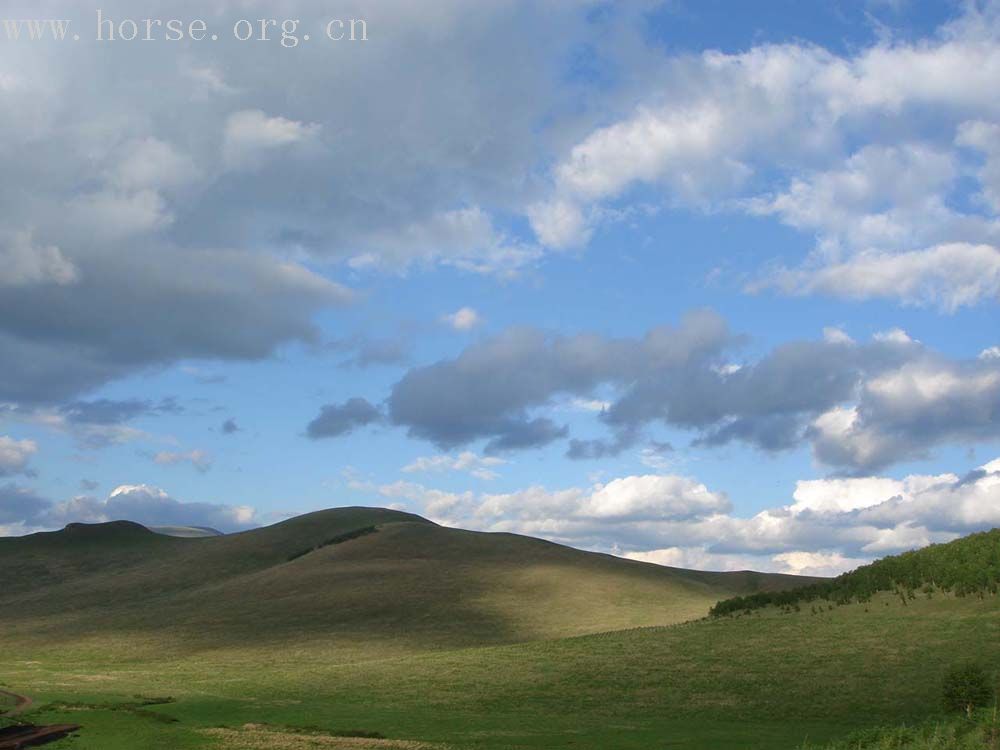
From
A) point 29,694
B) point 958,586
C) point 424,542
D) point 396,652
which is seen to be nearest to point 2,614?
point 424,542

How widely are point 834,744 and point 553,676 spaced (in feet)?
70.5

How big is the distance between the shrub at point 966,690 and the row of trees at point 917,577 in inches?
913

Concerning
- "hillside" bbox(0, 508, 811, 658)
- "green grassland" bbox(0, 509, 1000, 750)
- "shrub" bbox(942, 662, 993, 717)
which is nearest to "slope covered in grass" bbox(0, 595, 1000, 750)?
"green grassland" bbox(0, 509, 1000, 750)

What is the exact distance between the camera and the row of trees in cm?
5853

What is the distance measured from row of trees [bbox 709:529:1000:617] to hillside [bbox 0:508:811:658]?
621 inches

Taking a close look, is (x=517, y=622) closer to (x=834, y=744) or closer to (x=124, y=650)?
(x=124, y=650)

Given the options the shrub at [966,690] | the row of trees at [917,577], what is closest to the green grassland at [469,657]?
the row of trees at [917,577]

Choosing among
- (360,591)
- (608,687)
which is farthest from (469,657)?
(360,591)

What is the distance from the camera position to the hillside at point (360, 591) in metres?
78.9

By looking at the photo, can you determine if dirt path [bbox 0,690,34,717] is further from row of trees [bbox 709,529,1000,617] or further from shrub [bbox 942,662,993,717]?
row of trees [bbox 709,529,1000,617]

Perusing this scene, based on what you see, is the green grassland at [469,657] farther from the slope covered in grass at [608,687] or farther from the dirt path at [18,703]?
the dirt path at [18,703]

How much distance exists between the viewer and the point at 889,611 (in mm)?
56969

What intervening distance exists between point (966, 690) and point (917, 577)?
28.9 metres

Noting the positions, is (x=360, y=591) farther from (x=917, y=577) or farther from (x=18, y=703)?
(x=18, y=703)
